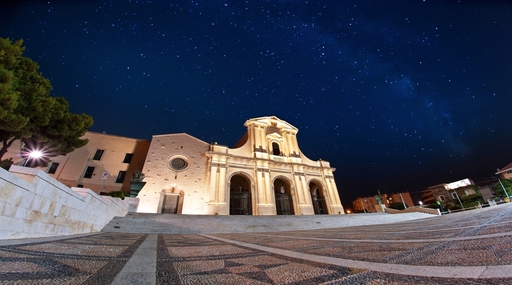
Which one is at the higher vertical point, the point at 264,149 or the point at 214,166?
the point at 264,149

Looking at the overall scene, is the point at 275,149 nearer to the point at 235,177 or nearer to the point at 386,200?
the point at 235,177

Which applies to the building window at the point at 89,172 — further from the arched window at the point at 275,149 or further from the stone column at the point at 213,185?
the arched window at the point at 275,149

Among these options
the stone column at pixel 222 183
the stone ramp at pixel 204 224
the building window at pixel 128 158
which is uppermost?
the building window at pixel 128 158

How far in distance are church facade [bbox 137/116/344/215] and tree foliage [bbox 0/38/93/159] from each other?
5.69 metres

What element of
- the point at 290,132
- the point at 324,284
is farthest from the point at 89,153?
the point at 324,284

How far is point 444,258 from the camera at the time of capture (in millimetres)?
1224

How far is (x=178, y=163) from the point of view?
17.4 meters

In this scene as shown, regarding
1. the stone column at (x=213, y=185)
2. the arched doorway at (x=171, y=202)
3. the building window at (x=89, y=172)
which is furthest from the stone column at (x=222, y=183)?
the building window at (x=89, y=172)

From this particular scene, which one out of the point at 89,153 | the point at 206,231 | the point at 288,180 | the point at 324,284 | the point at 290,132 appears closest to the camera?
the point at 324,284

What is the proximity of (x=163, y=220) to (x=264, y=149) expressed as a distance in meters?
13.3

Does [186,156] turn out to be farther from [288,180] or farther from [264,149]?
[288,180]

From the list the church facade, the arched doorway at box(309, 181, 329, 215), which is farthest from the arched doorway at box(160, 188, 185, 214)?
the arched doorway at box(309, 181, 329, 215)

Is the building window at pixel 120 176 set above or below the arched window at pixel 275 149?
below

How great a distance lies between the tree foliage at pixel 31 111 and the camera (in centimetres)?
759
